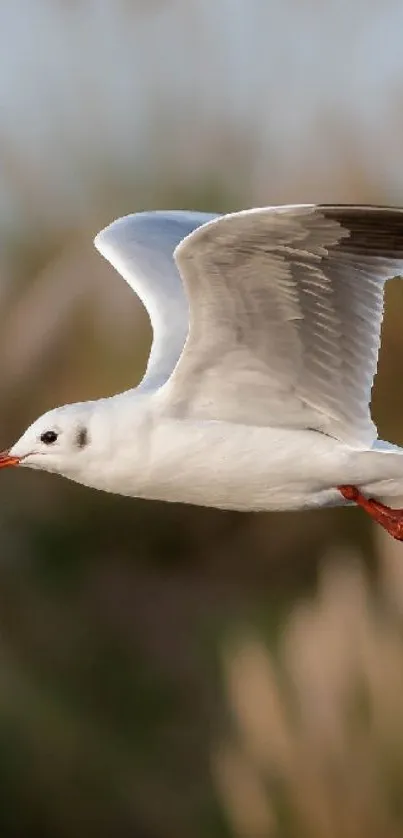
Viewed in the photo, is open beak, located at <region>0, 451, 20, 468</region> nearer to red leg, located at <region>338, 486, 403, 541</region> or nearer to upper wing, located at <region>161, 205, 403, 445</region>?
upper wing, located at <region>161, 205, 403, 445</region>

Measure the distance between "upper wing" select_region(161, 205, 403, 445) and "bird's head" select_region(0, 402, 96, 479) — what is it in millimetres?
192

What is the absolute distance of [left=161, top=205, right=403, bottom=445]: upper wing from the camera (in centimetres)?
365

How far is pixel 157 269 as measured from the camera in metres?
4.89

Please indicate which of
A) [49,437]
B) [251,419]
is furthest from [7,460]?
[251,419]

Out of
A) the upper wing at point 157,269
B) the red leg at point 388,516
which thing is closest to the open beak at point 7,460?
the upper wing at point 157,269

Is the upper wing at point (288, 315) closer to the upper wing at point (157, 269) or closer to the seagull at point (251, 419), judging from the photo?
the seagull at point (251, 419)

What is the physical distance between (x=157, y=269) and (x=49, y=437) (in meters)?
0.84

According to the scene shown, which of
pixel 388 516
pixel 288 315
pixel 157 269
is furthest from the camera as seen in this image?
pixel 157 269

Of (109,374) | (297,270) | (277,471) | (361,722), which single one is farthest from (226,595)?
Result: (297,270)

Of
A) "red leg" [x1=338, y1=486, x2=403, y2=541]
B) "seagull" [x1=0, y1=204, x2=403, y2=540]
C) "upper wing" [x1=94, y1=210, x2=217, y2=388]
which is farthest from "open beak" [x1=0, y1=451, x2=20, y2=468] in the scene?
"red leg" [x1=338, y1=486, x2=403, y2=541]

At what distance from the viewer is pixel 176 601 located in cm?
702

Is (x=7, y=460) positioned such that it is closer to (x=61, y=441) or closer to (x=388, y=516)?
(x=61, y=441)

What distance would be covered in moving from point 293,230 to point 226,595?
3321 millimetres

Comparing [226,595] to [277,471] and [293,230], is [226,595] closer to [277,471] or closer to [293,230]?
[277,471]
